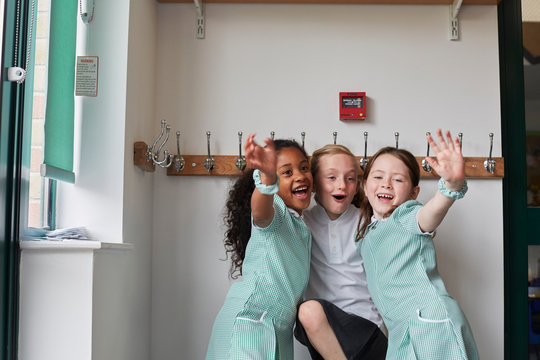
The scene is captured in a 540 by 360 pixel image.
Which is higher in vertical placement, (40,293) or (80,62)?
(80,62)

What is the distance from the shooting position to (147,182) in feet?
7.41

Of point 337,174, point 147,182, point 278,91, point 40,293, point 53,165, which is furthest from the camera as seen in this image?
point 278,91

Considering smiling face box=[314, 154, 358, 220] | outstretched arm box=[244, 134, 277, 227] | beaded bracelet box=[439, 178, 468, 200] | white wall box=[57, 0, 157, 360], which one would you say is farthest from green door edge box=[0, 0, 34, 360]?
beaded bracelet box=[439, 178, 468, 200]

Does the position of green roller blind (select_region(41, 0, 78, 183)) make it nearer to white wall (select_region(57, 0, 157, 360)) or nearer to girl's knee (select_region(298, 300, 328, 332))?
white wall (select_region(57, 0, 157, 360))

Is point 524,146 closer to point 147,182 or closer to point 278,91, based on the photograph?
point 278,91

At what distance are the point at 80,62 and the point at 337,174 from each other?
903 mm

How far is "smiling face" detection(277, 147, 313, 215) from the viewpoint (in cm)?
204

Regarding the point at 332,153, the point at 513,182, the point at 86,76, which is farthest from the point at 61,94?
the point at 513,182

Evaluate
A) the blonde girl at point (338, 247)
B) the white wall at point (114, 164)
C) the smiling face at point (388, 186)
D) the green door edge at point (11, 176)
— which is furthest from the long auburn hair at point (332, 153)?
the green door edge at point (11, 176)

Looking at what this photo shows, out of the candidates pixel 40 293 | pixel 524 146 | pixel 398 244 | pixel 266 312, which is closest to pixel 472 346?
pixel 398 244

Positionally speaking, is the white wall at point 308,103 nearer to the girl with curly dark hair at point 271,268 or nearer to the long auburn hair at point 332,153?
the long auburn hair at point 332,153

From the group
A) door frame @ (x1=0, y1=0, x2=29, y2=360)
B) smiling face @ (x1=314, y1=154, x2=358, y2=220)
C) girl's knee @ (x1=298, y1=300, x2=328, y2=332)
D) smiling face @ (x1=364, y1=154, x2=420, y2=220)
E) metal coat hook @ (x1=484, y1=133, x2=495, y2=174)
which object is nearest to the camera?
door frame @ (x1=0, y1=0, x2=29, y2=360)

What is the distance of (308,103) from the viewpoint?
240 centimetres

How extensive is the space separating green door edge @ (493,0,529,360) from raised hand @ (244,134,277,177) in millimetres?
1198
